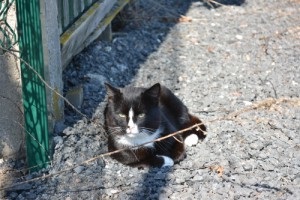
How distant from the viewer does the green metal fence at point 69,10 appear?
4.93 metres

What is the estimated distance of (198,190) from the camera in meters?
3.85

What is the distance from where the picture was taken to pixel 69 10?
5176 mm

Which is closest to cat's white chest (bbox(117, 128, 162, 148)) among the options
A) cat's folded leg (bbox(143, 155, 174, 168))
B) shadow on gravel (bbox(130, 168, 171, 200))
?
cat's folded leg (bbox(143, 155, 174, 168))

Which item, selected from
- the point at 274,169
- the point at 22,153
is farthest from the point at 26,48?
the point at 274,169

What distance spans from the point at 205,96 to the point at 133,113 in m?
1.29

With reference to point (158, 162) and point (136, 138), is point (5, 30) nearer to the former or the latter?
point (136, 138)

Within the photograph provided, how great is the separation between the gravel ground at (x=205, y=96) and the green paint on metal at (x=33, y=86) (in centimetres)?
14

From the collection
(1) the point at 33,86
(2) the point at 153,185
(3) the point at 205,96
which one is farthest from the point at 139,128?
(3) the point at 205,96

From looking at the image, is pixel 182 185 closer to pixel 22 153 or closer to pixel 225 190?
pixel 225 190

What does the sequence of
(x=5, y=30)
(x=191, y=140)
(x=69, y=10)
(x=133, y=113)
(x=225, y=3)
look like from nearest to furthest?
(x=5, y=30) → (x=133, y=113) → (x=191, y=140) → (x=69, y=10) → (x=225, y=3)

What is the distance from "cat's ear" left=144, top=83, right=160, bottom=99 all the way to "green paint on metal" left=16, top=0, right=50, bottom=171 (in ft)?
2.13

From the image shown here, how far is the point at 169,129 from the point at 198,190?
2.00 feet

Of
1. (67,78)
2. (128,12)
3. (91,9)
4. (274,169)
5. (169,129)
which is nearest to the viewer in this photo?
(274,169)

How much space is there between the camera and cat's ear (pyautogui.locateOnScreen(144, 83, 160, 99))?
409 centimetres
